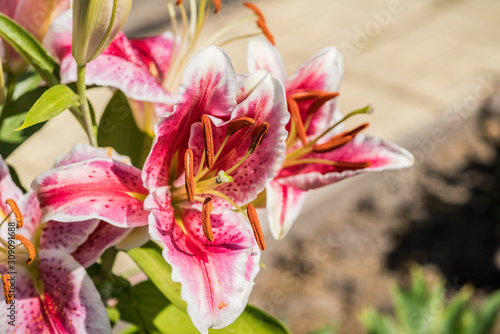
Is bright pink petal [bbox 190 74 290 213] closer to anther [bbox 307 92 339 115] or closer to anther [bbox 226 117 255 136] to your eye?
anther [bbox 226 117 255 136]

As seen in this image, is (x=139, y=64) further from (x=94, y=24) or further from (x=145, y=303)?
(x=145, y=303)

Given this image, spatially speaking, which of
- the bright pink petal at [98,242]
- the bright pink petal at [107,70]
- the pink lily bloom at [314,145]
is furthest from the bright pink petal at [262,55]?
the bright pink petal at [98,242]

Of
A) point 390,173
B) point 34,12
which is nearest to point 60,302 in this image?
point 34,12

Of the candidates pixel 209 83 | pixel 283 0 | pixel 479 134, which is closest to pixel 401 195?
pixel 479 134

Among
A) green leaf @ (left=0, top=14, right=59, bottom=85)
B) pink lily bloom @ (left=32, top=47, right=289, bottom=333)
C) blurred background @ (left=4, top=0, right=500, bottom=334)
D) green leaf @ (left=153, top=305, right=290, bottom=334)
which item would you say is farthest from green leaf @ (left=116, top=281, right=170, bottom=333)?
blurred background @ (left=4, top=0, right=500, bottom=334)

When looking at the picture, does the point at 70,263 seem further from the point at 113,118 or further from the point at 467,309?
the point at 467,309

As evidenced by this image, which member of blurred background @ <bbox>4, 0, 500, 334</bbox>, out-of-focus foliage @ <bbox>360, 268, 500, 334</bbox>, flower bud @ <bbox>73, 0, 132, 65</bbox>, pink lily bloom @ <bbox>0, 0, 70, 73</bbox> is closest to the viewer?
flower bud @ <bbox>73, 0, 132, 65</bbox>
